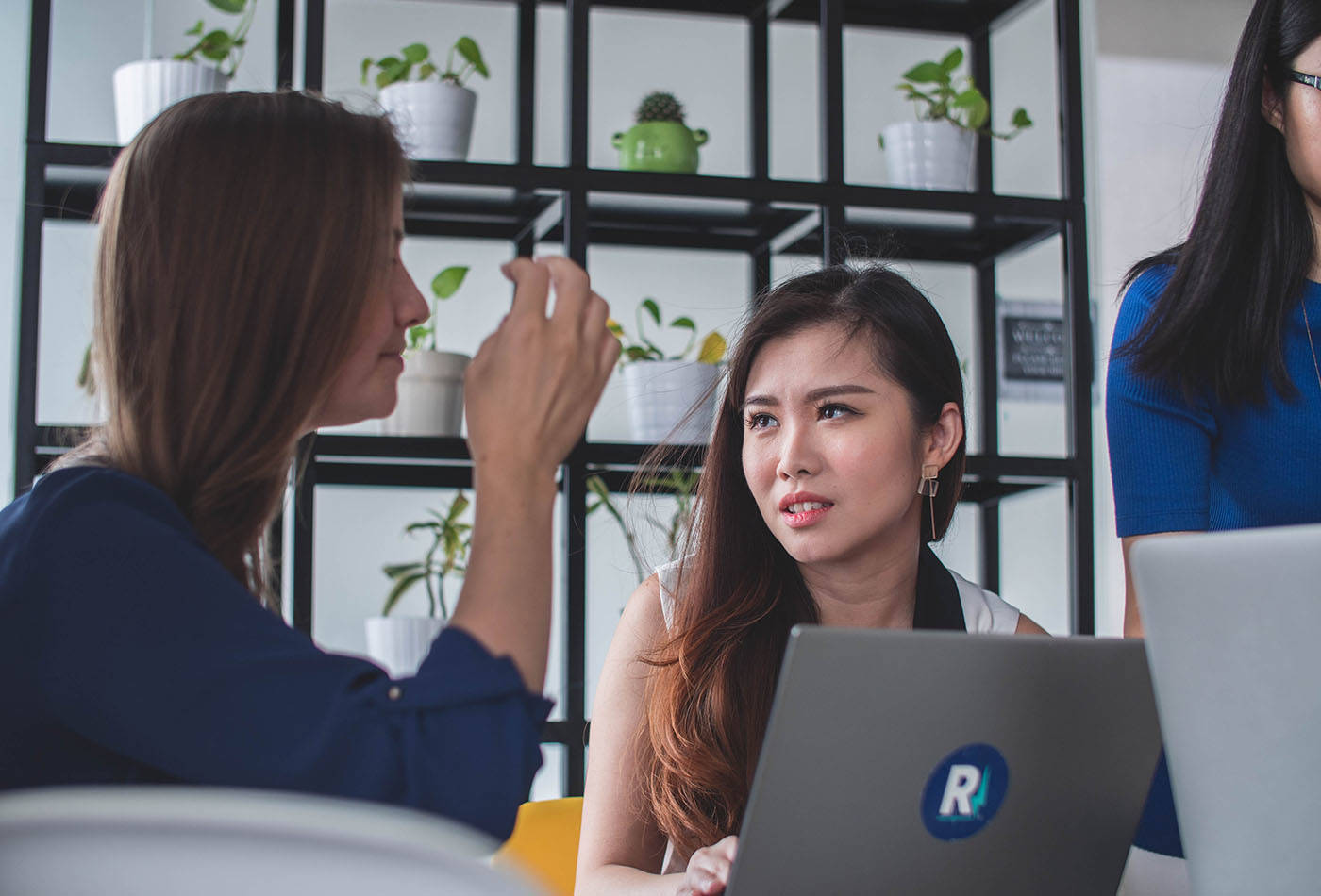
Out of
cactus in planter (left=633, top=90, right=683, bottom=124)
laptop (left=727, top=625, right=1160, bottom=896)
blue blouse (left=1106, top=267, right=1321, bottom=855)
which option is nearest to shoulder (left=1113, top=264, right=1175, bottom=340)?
blue blouse (left=1106, top=267, right=1321, bottom=855)

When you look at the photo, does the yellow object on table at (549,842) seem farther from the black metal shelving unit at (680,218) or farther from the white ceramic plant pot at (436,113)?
the white ceramic plant pot at (436,113)

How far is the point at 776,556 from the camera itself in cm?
182

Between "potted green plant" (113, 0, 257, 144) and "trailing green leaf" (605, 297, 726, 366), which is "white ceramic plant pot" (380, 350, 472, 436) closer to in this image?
"trailing green leaf" (605, 297, 726, 366)

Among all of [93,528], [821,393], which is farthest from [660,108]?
[93,528]

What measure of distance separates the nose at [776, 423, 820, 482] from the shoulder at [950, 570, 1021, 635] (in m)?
0.29

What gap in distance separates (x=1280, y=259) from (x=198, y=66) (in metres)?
1.81

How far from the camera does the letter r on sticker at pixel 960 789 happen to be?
0.97m

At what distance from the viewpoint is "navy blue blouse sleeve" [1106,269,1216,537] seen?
1.45 m

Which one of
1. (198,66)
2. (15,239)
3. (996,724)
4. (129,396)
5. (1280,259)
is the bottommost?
(996,724)

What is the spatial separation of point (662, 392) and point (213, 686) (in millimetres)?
1833

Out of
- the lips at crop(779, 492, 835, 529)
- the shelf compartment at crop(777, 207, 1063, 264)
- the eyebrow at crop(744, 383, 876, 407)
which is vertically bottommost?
the lips at crop(779, 492, 835, 529)

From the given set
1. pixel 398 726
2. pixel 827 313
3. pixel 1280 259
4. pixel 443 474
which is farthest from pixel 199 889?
pixel 443 474

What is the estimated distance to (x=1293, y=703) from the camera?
29.4 inches

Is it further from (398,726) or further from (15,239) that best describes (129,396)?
(15,239)
